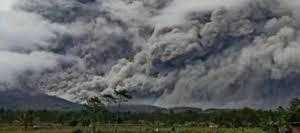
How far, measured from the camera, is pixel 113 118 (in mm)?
117875

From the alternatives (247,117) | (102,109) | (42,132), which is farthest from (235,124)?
(42,132)

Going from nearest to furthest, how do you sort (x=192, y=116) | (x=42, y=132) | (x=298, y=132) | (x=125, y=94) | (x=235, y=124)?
1. (x=298, y=132)
2. (x=42, y=132)
3. (x=125, y=94)
4. (x=235, y=124)
5. (x=192, y=116)

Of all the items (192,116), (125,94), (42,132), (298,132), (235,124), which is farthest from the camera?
(192,116)

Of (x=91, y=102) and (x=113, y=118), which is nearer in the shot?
(x=91, y=102)

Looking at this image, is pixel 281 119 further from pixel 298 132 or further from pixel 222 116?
pixel 222 116

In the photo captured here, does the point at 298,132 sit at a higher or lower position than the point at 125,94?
lower

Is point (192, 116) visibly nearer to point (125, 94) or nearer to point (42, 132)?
point (125, 94)

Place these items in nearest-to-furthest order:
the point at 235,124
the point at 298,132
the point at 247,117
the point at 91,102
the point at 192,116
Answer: the point at 298,132
the point at 91,102
the point at 235,124
the point at 247,117
the point at 192,116

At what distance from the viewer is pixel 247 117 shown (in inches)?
4734

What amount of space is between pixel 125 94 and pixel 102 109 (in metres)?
9.44

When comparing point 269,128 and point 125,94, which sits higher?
point 125,94

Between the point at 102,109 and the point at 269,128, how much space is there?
29027 millimetres

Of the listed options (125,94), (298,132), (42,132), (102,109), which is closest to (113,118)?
(125,94)

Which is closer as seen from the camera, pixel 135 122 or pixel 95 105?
pixel 95 105
